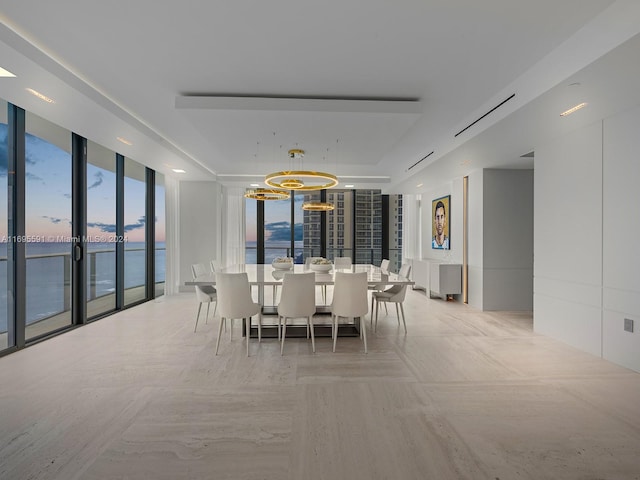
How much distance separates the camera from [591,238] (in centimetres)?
379

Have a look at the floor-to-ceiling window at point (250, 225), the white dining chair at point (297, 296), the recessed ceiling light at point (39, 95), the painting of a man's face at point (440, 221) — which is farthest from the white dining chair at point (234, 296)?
the floor-to-ceiling window at point (250, 225)

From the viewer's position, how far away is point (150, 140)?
4.86 metres

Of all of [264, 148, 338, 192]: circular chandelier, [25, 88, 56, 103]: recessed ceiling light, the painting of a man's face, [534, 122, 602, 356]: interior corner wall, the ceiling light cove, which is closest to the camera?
[25, 88, 56, 103]: recessed ceiling light

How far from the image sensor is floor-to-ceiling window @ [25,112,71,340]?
13.9 feet

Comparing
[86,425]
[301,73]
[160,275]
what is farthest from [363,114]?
[160,275]

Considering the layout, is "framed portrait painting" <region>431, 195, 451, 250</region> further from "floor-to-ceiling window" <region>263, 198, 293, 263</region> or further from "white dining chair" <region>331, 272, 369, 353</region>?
"white dining chair" <region>331, 272, 369, 353</region>

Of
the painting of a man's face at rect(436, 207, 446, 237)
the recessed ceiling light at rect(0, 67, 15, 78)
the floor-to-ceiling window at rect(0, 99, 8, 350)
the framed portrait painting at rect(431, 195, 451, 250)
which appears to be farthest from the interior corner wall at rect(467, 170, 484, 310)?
the floor-to-ceiling window at rect(0, 99, 8, 350)

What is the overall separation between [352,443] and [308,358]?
5.07 ft

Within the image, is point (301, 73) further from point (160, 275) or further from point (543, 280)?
point (160, 275)

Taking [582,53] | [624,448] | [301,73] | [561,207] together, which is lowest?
[624,448]

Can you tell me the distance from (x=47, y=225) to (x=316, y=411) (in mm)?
4399

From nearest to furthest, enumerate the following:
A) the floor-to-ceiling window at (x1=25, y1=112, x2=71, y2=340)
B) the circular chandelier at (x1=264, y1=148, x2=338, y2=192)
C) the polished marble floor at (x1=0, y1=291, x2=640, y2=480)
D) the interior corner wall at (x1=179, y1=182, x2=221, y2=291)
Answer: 1. the polished marble floor at (x1=0, y1=291, x2=640, y2=480)
2. the floor-to-ceiling window at (x1=25, y1=112, x2=71, y2=340)
3. the circular chandelier at (x1=264, y1=148, x2=338, y2=192)
4. the interior corner wall at (x1=179, y1=182, x2=221, y2=291)

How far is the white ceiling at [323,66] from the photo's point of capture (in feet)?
7.66

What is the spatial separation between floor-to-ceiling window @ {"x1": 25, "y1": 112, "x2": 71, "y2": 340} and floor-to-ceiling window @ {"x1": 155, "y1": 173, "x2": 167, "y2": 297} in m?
2.55
